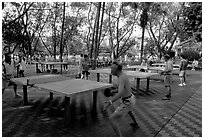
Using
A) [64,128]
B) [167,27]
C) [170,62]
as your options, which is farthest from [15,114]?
[167,27]

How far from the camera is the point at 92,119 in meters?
4.70

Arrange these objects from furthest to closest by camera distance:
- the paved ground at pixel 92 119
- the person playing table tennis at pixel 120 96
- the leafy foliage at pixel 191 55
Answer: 1. the leafy foliage at pixel 191 55
2. the paved ground at pixel 92 119
3. the person playing table tennis at pixel 120 96

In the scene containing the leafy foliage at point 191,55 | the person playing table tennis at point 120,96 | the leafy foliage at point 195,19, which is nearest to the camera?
the person playing table tennis at point 120,96

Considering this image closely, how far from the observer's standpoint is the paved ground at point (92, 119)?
12.9 ft

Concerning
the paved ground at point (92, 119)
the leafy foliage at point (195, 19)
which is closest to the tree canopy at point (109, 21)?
the leafy foliage at point (195, 19)

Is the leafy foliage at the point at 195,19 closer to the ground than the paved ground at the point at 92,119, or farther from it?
farther from it

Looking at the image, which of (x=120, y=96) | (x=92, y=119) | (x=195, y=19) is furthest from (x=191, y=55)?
(x=120, y=96)

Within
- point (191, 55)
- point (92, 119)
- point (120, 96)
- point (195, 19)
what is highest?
point (195, 19)

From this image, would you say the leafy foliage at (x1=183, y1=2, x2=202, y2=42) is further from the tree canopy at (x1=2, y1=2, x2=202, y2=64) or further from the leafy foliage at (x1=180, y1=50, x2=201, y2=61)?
the leafy foliage at (x1=180, y1=50, x2=201, y2=61)

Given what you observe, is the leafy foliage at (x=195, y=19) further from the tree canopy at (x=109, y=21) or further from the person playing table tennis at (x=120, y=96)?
the person playing table tennis at (x=120, y=96)

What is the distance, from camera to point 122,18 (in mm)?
23281

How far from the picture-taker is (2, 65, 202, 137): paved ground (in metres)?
3.94

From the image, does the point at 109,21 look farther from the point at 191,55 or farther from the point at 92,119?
the point at 92,119

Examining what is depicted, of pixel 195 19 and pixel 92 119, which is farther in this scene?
pixel 195 19
